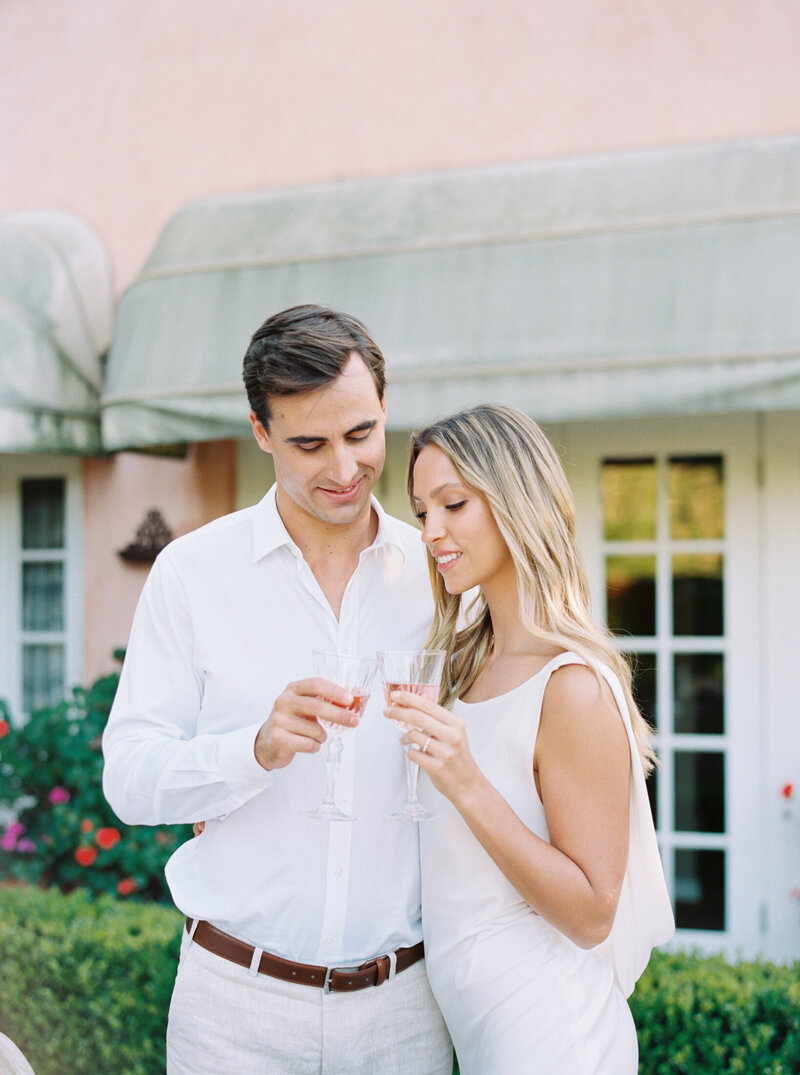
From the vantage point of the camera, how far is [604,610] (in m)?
4.80

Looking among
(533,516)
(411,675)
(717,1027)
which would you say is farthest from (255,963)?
(717,1027)

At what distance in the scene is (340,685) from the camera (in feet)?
5.76

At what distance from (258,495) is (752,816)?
2767mm

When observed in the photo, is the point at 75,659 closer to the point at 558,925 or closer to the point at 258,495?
the point at 258,495

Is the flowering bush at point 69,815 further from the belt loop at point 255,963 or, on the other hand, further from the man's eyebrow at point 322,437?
the man's eyebrow at point 322,437

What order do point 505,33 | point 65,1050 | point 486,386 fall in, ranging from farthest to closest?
point 505,33 → point 486,386 → point 65,1050

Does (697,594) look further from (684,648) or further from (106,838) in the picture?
(106,838)

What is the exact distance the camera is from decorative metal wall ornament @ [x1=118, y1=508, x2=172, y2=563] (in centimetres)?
521

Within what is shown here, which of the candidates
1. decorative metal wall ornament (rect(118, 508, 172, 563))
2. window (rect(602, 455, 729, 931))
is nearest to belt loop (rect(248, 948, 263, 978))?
window (rect(602, 455, 729, 931))

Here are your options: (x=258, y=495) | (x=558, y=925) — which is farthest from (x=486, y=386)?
(x=558, y=925)

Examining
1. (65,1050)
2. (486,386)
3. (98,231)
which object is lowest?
(65,1050)

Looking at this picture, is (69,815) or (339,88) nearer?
(69,815)

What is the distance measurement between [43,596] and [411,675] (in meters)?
4.29

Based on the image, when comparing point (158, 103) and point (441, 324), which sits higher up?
point (158, 103)
